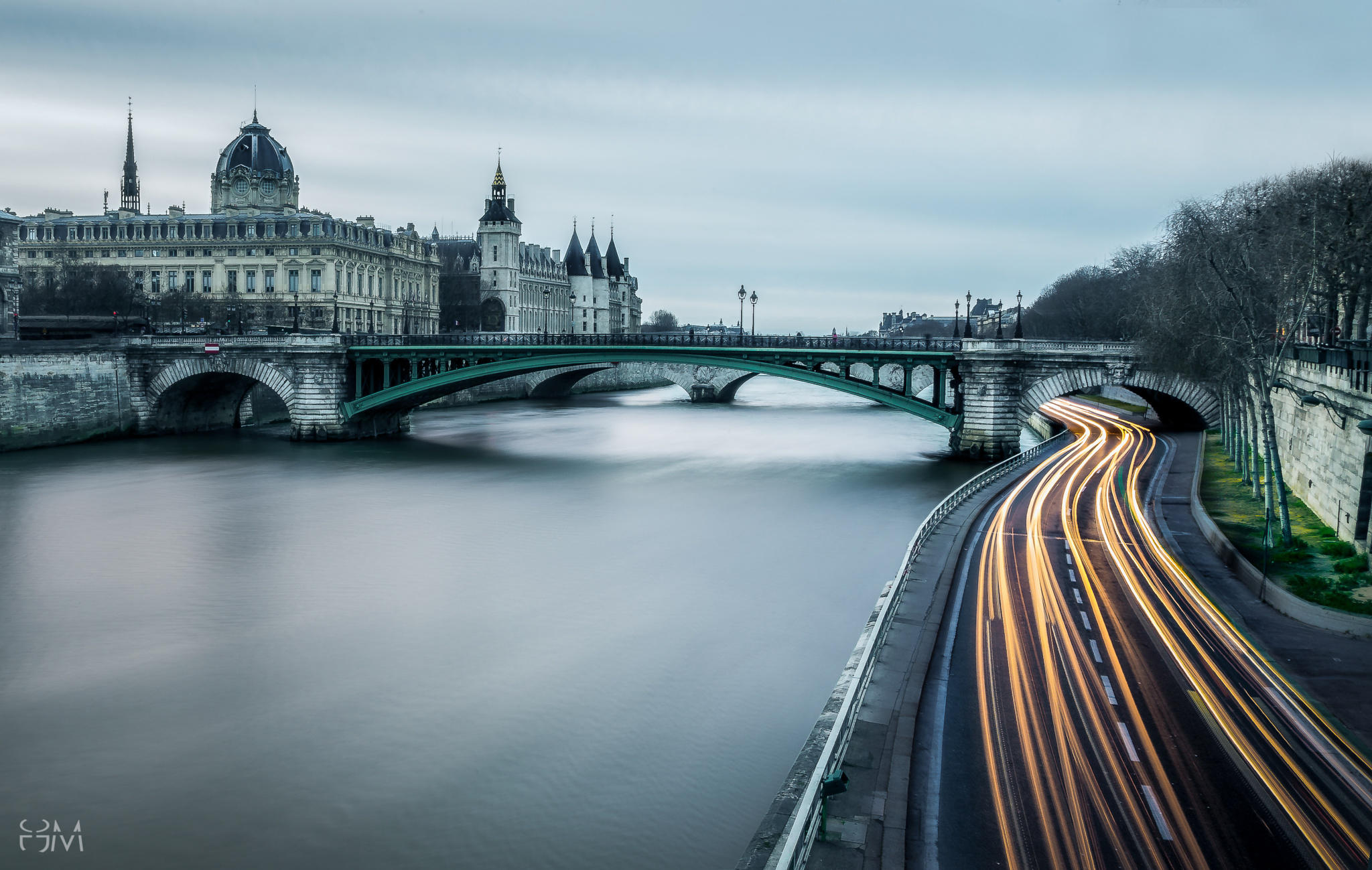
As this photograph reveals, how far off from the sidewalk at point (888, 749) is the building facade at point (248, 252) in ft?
233

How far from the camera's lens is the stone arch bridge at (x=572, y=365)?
46094 millimetres

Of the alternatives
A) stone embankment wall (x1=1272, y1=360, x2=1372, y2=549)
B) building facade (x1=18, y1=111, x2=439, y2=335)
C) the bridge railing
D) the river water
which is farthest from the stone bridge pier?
building facade (x1=18, y1=111, x2=439, y2=335)

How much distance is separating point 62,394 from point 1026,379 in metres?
43.1

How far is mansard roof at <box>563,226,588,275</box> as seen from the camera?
142 meters

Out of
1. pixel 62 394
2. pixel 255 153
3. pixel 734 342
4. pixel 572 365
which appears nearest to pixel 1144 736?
pixel 734 342

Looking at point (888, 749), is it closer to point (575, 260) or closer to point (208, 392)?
point (208, 392)

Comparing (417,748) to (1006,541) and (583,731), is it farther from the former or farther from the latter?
(1006,541)

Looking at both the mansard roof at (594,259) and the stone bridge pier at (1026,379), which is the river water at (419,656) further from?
the mansard roof at (594,259)

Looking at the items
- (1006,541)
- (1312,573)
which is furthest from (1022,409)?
(1312,573)

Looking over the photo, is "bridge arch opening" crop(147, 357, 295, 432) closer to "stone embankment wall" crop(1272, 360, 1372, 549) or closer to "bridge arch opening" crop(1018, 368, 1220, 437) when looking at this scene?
"bridge arch opening" crop(1018, 368, 1220, 437)

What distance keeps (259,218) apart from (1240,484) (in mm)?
77506

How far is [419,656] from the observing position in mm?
20281

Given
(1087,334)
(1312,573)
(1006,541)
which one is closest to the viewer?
(1312,573)

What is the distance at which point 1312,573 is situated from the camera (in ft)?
72.2
